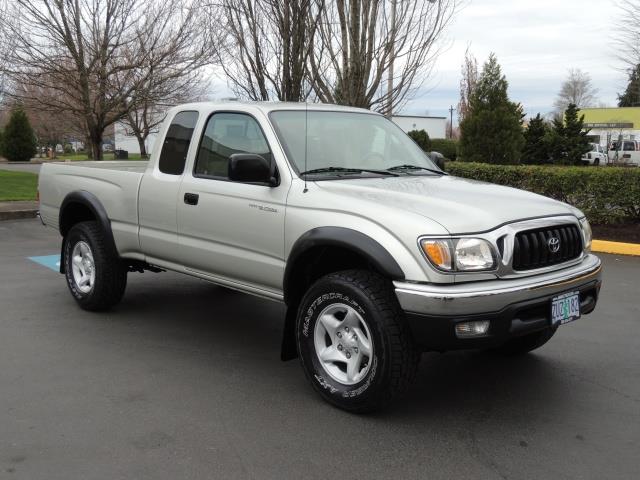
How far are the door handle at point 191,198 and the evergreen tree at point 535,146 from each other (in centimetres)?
2171

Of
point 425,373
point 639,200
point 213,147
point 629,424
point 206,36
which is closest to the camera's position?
point 629,424

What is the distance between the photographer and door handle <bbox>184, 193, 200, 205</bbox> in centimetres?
487

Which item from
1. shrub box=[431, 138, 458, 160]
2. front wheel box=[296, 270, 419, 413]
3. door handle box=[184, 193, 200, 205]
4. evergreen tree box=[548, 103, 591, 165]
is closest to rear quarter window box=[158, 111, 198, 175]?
door handle box=[184, 193, 200, 205]

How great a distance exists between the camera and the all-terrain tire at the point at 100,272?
5.84 m

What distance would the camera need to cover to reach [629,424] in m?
3.80

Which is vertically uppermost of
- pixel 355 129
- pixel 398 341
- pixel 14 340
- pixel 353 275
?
pixel 355 129

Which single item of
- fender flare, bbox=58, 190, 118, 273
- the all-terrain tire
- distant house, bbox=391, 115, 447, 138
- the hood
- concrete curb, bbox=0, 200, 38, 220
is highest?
distant house, bbox=391, 115, 447, 138

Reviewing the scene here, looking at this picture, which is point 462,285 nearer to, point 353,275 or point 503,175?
point 353,275

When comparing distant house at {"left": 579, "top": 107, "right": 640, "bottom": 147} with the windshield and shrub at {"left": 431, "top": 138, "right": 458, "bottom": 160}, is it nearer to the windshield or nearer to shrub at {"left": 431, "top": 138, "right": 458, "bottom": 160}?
shrub at {"left": 431, "top": 138, "right": 458, "bottom": 160}

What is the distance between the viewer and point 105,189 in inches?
230

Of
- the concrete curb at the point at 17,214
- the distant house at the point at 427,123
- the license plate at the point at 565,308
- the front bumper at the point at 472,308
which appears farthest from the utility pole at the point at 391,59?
the distant house at the point at 427,123

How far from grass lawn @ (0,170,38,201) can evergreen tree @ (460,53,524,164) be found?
10092mm

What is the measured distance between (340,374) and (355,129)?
1.93 metres

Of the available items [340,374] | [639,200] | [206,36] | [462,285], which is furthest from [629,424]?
[206,36]
